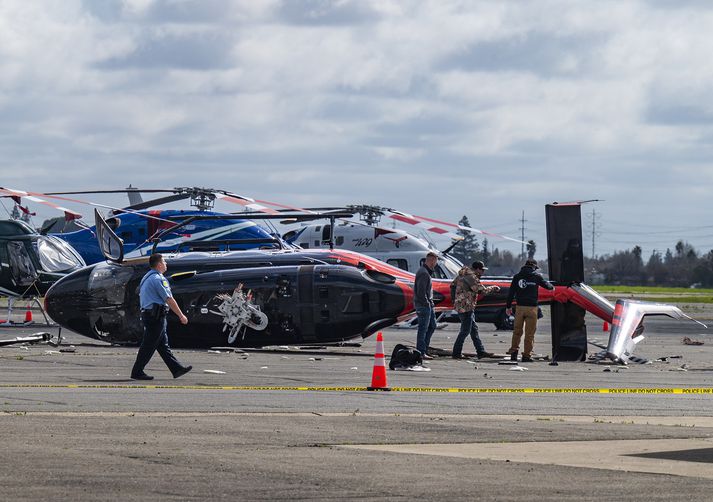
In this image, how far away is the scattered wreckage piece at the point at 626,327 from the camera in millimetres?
22203

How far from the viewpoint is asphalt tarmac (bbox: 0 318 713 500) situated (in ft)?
28.6

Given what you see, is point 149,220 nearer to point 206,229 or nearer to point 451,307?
point 206,229

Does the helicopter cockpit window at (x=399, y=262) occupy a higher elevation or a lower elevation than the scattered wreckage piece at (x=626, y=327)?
higher

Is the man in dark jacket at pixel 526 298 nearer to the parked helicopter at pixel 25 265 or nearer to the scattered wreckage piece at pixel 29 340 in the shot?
the scattered wreckage piece at pixel 29 340

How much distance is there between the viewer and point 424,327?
21703 millimetres

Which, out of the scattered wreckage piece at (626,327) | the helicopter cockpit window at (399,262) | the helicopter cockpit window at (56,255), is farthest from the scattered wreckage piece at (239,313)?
the helicopter cockpit window at (399,262)

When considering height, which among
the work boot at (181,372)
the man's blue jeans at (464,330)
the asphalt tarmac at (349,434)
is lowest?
the asphalt tarmac at (349,434)

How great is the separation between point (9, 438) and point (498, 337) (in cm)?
2189

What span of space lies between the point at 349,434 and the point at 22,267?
2409 cm

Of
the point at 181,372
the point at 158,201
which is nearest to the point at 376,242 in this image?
the point at 158,201

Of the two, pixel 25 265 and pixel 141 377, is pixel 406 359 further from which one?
pixel 25 265

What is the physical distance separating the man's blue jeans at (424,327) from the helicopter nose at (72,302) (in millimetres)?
7307

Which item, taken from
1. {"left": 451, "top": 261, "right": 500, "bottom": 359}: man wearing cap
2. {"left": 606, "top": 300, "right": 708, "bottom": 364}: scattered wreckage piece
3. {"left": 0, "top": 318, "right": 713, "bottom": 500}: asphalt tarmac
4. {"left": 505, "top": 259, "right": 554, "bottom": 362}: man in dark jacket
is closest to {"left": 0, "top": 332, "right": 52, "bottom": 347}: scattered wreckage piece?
{"left": 0, "top": 318, "right": 713, "bottom": 500}: asphalt tarmac

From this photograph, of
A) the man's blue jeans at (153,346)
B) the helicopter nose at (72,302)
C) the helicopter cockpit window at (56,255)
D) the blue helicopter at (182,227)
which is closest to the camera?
the man's blue jeans at (153,346)
